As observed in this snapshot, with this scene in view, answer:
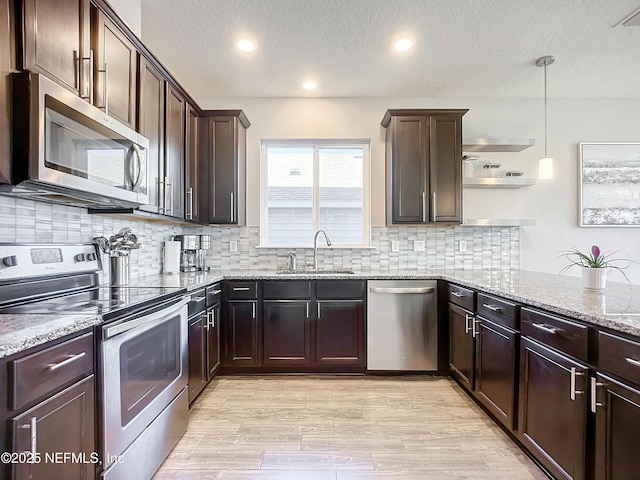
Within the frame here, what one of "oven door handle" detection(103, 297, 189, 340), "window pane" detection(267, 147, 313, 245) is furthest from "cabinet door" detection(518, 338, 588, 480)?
"window pane" detection(267, 147, 313, 245)

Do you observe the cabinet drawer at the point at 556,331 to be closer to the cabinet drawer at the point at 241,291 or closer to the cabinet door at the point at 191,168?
the cabinet drawer at the point at 241,291

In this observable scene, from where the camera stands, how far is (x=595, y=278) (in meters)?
1.97

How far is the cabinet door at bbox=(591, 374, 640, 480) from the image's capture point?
1.16 meters

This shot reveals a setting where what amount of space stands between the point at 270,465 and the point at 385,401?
3.45 feet

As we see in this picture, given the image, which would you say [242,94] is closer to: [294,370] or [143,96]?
[143,96]

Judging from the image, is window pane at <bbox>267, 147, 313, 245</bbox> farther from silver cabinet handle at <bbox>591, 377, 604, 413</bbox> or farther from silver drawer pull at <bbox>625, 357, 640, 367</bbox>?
silver drawer pull at <bbox>625, 357, 640, 367</bbox>

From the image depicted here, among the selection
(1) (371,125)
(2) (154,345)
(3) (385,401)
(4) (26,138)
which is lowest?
(3) (385,401)

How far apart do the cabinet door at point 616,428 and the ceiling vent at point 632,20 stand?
95.3 inches

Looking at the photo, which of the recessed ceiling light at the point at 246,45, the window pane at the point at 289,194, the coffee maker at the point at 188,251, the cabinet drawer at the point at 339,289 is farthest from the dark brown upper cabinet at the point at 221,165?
the cabinet drawer at the point at 339,289

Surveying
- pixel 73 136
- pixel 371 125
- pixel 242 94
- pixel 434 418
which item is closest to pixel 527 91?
pixel 371 125

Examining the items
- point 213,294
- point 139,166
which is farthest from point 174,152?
point 213,294

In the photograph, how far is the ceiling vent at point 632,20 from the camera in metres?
2.21

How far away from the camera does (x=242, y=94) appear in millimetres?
3465

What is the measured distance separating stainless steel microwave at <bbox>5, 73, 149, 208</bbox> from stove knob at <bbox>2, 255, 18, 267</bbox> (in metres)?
0.30
